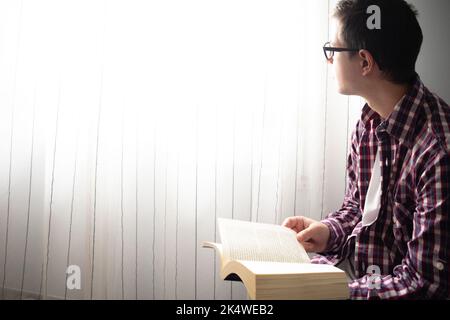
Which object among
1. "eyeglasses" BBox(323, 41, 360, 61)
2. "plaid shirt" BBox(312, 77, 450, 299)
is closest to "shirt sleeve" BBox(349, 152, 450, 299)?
"plaid shirt" BBox(312, 77, 450, 299)

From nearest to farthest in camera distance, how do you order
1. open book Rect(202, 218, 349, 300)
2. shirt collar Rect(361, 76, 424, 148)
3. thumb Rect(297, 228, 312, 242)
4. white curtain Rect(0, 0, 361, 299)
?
open book Rect(202, 218, 349, 300) < shirt collar Rect(361, 76, 424, 148) < thumb Rect(297, 228, 312, 242) < white curtain Rect(0, 0, 361, 299)

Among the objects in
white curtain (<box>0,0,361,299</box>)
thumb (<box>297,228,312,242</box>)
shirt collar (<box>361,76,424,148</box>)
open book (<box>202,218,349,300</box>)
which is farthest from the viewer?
white curtain (<box>0,0,361,299</box>)

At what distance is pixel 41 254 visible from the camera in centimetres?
140

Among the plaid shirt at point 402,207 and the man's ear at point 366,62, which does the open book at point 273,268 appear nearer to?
the plaid shirt at point 402,207

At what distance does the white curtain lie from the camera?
1202 mm

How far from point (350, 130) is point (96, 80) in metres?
0.81

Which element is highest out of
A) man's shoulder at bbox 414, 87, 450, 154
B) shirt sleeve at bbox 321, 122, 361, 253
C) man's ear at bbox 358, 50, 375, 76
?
man's ear at bbox 358, 50, 375, 76

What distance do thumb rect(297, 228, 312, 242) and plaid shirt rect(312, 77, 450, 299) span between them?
2.6 inches

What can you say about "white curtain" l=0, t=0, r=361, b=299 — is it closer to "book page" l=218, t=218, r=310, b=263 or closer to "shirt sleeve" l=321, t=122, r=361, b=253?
"shirt sleeve" l=321, t=122, r=361, b=253

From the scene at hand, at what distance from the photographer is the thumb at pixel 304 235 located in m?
0.96

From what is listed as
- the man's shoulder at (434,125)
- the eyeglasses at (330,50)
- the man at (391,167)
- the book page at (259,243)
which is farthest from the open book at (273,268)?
the eyeglasses at (330,50)

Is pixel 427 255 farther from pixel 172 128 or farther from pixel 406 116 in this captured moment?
pixel 172 128

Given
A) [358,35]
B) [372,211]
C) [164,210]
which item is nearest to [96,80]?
[164,210]

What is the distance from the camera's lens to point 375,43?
88 cm
